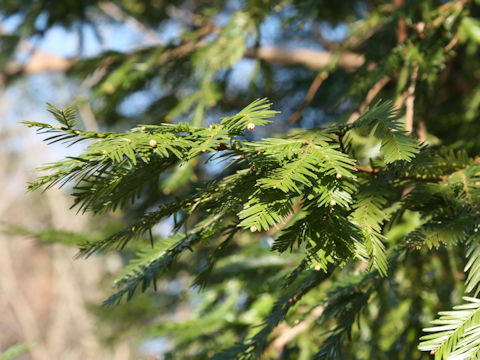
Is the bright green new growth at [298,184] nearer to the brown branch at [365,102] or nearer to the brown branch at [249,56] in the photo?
the brown branch at [365,102]

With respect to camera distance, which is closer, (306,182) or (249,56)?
(306,182)

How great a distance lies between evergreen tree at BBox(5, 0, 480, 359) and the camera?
51 cm

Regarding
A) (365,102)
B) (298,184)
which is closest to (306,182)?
(298,184)

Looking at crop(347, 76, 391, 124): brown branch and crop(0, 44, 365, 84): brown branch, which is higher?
crop(0, 44, 365, 84): brown branch

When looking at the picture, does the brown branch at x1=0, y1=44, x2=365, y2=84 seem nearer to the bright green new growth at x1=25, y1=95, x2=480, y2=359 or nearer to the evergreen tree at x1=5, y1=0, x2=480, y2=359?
the evergreen tree at x1=5, y1=0, x2=480, y2=359

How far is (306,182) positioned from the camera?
0.48 metres

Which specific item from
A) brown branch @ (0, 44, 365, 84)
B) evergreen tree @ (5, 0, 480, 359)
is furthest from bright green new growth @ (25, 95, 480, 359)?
brown branch @ (0, 44, 365, 84)

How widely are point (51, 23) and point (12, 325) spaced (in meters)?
8.56

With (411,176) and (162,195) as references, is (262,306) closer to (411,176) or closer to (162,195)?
(162,195)

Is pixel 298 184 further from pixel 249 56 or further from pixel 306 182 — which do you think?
pixel 249 56

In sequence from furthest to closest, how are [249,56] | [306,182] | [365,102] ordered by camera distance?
[249,56] < [365,102] < [306,182]

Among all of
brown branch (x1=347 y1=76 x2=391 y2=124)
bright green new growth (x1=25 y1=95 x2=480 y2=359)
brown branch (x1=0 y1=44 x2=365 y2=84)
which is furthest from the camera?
brown branch (x1=0 y1=44 x2=365 y2=84)

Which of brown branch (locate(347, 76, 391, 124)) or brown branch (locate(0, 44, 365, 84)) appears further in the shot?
brown branch (locate(0, 44, 365, 84))

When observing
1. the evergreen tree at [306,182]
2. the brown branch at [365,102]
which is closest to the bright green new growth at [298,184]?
the evergreen tree at [306,182]
